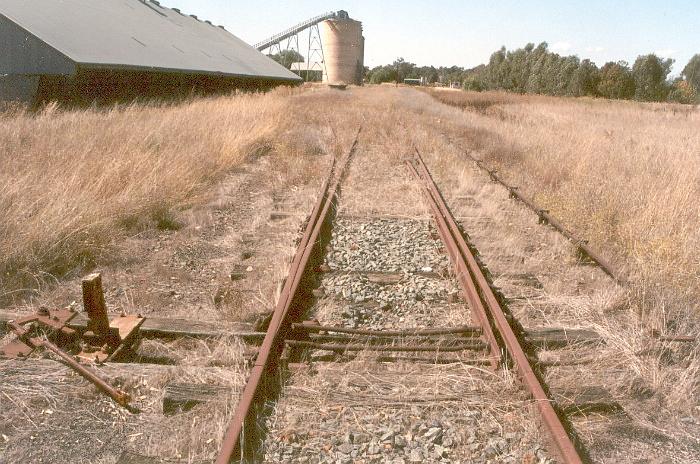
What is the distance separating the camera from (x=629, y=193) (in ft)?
24.9

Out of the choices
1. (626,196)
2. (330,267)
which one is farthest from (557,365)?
(626,196)

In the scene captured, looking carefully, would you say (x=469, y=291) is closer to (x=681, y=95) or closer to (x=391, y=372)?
(x=391, y=372)

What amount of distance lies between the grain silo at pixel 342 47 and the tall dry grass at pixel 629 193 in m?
62.6

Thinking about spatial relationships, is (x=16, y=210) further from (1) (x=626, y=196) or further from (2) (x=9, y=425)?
(1) (x=626, y=196)

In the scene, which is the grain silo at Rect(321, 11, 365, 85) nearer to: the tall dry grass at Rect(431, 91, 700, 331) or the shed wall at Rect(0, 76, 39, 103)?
the shed wall at Rect(0, 76, 39, 103)

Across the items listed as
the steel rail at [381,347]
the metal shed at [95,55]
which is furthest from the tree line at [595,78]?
the steel rail at [381,347]

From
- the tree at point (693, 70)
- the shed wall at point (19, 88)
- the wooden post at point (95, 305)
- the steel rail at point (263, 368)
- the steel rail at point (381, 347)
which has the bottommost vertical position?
the steel rail at point (381, 347)

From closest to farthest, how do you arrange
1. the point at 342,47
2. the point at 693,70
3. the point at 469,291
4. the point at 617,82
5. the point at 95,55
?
the point at 469,291, the point at 95,55, the point at 617,82, the point at 342,47, the point at 693,70

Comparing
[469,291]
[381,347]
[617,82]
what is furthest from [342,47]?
[381,347]

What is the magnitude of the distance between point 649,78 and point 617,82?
5306 millimetres

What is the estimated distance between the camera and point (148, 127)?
11039 millimetres

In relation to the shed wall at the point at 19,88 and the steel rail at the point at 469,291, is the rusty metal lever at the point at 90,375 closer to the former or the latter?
the steel rail at the point at 469,291

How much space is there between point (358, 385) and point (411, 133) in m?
13.4

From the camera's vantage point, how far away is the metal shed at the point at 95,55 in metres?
14.7
